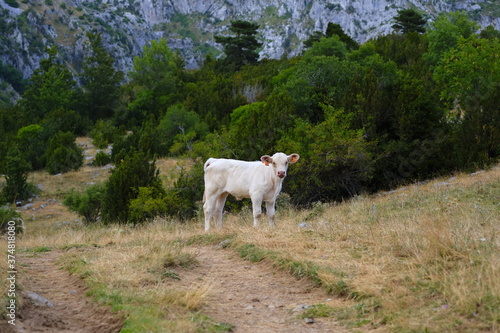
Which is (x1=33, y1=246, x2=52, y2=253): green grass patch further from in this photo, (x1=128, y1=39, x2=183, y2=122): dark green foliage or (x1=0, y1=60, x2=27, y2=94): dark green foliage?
(x1=0, y1=60, x2=27, y2=94): dark green foliage

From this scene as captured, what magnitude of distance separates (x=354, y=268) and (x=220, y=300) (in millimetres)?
1691

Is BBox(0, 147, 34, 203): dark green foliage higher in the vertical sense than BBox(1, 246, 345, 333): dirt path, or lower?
lower

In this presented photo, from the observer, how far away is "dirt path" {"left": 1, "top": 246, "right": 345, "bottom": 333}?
4.59 meters

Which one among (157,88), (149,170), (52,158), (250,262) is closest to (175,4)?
(157,88)

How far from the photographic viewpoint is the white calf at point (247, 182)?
1062cm

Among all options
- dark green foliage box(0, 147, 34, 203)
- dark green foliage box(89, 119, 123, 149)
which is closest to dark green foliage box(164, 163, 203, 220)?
dark green foliage box(0, 147, 34, 203)

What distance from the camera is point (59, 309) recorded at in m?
5.12

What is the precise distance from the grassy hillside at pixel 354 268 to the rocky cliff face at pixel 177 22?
11944 cm

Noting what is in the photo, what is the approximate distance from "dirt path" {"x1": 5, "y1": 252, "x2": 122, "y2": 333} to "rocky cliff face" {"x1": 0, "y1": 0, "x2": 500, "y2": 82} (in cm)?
12041

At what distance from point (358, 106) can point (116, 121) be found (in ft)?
113

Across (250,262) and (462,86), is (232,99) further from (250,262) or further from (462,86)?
(250,262)

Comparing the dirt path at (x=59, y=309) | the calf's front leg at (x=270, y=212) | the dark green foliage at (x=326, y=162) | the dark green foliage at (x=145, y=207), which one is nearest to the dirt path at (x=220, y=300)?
the dirt path at (x=59, y=309)

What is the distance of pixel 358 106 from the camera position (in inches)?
829

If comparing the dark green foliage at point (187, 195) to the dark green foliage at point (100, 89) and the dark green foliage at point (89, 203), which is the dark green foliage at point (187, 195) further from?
the dark green foliage at point (100, 89)
